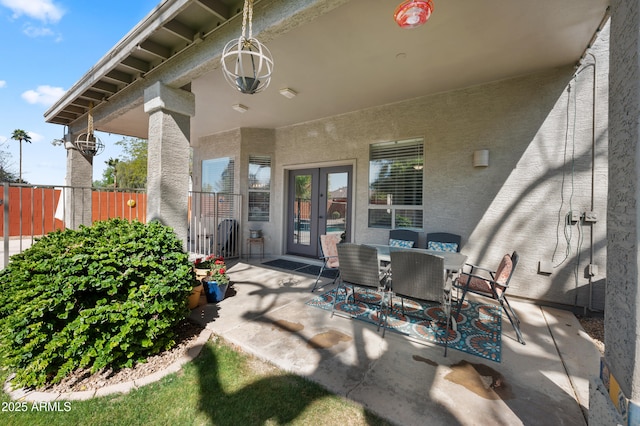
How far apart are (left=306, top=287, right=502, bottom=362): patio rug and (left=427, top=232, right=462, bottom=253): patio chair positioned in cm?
85

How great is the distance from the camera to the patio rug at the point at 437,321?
7.75 feet

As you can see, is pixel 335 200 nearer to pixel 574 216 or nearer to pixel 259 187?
pixel 259 187

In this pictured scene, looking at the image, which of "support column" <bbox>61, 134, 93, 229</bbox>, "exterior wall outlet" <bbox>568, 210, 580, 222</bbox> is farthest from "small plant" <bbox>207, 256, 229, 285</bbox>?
"exterior wall outlet" <bbox>568, 210, 580, 222</bbox>

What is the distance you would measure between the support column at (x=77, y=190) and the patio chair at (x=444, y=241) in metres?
6.48

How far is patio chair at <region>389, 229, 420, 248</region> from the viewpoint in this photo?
418 centimetres

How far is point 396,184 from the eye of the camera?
464 cm

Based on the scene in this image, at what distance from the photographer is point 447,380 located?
73.8 inches

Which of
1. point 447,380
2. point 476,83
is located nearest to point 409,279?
point 447,380

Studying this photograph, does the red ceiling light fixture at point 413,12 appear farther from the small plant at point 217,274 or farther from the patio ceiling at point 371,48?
the small plant at point 217,274

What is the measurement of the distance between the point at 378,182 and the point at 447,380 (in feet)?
11.5

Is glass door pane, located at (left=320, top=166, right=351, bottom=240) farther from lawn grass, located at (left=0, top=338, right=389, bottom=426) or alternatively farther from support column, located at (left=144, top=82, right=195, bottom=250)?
lawn grass, located at (left=0, top=338, right=389, bottom=426)

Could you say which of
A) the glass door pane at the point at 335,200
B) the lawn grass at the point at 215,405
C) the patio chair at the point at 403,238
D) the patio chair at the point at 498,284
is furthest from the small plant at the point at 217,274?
the patio chair at the point at 498,284

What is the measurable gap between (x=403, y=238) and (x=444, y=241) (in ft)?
2.11

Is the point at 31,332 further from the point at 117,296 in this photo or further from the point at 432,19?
the point at 432,19
